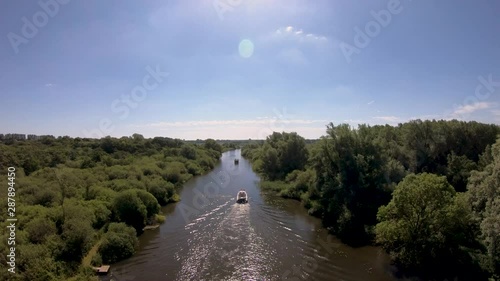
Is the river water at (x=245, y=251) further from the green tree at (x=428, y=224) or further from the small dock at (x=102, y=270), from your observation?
the green tree at (x=428, y=224)

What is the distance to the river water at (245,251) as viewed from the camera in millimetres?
23594

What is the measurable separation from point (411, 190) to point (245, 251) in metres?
14.8

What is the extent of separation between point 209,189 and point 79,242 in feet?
106

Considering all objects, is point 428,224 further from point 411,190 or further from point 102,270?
point 102,270

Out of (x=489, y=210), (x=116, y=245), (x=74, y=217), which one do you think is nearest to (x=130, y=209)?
(x=116, y=245)

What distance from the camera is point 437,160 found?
4619 cm

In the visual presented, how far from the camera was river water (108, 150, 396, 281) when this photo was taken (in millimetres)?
23594

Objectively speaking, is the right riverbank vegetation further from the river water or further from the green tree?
the river water

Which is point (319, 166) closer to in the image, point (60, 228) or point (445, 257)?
point (445, 257)

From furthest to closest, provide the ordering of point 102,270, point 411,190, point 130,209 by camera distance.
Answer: point 130,209, point 102,270, point 411,190

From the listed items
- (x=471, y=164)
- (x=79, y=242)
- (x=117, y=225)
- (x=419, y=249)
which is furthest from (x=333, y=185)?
(x=79, y=242)

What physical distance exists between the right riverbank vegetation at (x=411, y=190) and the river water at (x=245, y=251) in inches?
100

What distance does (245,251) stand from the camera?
89.3ft

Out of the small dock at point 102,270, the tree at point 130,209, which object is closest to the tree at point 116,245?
the small dock at point 102,270
